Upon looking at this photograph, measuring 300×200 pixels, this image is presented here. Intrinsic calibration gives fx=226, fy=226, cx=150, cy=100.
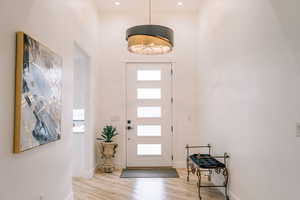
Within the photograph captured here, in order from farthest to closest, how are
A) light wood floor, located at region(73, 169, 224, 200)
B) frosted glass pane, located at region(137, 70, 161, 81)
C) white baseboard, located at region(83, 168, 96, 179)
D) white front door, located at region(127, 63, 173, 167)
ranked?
frosted glass pane, located at region(137, 70, 161, 81)
white front door, located at region(127, 63, 173, 167)
white baseboard, located at region(83, 168, 96, 179)
light wood floor, located at region(73, 169, 224, 200)

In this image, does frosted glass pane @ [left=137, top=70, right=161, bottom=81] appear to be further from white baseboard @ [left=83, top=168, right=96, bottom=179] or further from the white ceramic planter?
white baseboard @ [left=83, top=168, right=96, bottom=179]

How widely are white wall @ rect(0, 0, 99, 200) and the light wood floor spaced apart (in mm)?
653

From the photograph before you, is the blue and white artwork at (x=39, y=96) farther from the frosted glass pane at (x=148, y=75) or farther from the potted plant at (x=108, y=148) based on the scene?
the frosted glass pane at (x=148, y=75)

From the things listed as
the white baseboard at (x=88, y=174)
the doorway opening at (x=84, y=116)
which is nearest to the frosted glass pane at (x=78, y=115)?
the doorway opening at (x=84, y=116)

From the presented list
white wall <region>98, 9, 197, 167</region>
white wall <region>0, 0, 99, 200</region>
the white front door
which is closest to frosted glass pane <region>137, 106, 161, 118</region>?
the white front door

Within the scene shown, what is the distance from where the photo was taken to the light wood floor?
11.3ft

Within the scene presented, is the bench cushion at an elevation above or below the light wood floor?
above

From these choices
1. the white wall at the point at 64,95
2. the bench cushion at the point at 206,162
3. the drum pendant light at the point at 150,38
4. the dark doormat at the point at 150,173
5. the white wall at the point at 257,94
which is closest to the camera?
the white wall at the point at 64,95

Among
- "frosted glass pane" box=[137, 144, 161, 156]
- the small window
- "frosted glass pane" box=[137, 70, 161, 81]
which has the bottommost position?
"frosted glass pane" box=[137, 144, 161, 156]

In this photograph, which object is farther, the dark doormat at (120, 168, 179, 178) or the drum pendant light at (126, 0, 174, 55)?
the dark doormat at (120, 168, 179, 178)

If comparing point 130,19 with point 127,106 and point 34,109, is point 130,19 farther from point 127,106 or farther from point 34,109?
point 34,109

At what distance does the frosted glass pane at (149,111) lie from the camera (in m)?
5.34

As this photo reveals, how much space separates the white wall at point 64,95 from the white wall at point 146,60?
1399 mm

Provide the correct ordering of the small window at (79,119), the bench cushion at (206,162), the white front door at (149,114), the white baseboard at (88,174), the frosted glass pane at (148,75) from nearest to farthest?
1. the bench cushion at (206,162)
2. the white baseboard at (88,174)
3. the small window at (79,119)
4. the white front door at (149,114)
5. the frosted glass pane at (148,75)
